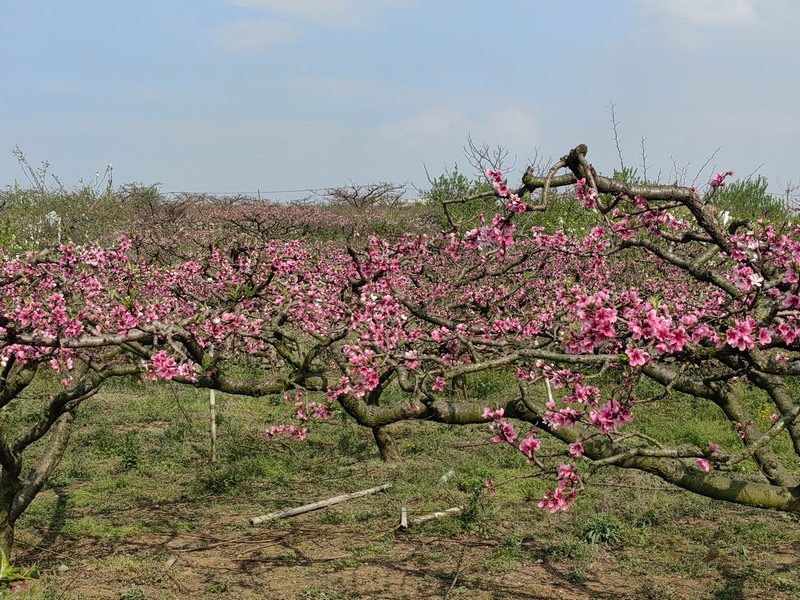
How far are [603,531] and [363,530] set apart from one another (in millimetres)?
2702

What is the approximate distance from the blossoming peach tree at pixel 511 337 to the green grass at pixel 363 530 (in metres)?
1.01

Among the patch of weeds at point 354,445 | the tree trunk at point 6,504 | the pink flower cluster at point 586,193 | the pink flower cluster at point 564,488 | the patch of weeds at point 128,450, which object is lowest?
the patch of weeds at point 354,445

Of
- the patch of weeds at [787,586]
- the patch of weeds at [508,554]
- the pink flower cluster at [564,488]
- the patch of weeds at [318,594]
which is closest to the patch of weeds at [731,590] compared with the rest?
the patch of weeds at [787,586]

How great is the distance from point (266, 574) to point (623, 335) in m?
5.06

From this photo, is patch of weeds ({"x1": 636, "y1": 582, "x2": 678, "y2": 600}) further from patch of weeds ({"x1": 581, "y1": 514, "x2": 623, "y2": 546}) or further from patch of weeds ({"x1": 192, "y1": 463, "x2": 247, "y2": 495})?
patch of weeds ({"x1": 192, "y1": 463, "x2": 247, "y2": 495})

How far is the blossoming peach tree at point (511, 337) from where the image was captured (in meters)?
3.95

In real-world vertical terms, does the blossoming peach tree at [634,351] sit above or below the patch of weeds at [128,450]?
above

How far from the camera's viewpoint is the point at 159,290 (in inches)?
485

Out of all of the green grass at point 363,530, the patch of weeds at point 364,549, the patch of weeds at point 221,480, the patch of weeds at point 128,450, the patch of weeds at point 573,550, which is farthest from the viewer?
the patch of weeds at point 128,450

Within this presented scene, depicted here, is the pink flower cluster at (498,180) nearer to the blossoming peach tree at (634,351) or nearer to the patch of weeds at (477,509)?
the blossoming peach tree at (634,351)

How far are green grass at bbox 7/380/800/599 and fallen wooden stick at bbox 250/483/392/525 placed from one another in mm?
95

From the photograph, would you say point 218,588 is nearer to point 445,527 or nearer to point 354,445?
point 445,527

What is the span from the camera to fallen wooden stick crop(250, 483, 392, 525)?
9.03m

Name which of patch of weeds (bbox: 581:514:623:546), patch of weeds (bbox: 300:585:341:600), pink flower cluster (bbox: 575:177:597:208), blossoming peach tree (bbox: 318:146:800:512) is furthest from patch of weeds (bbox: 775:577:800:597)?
pink flower cluster (bbox: 575:177:597:208)
